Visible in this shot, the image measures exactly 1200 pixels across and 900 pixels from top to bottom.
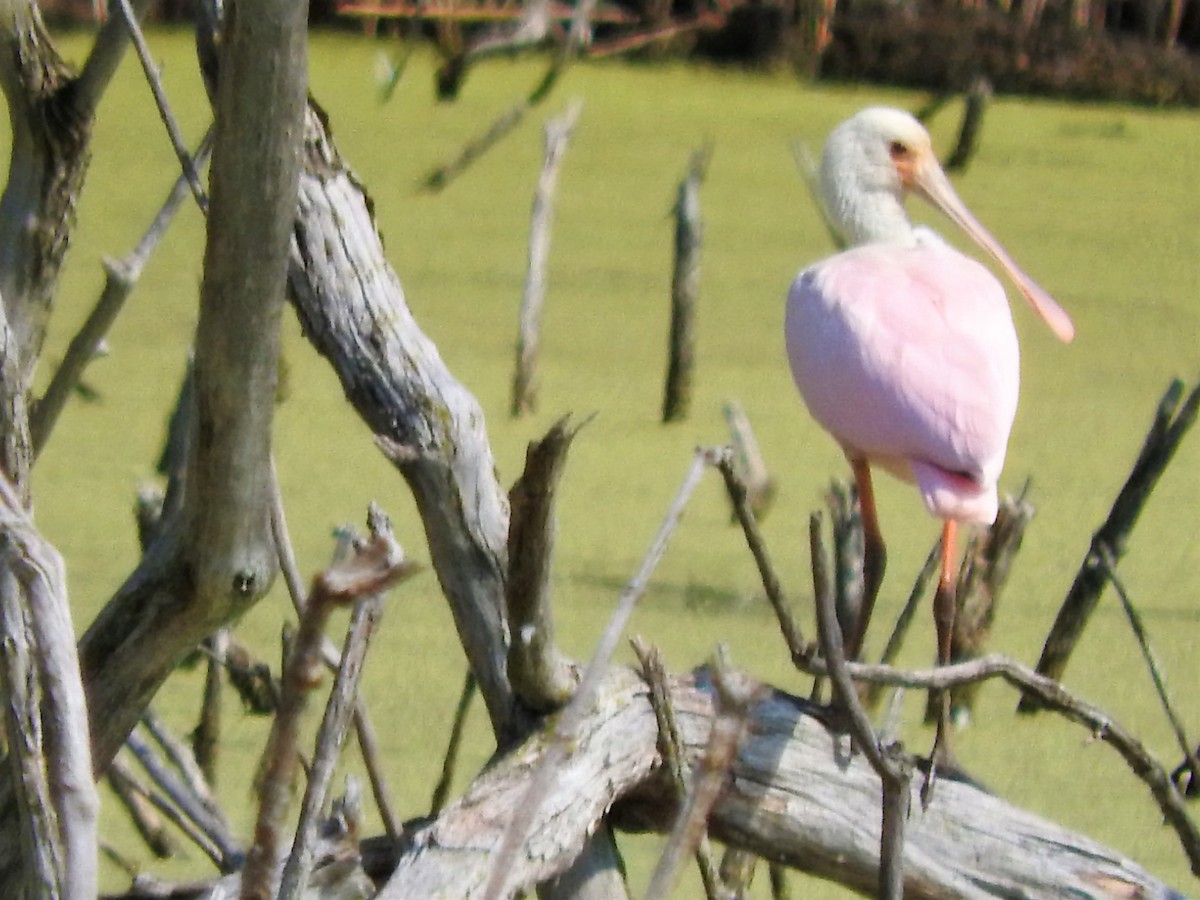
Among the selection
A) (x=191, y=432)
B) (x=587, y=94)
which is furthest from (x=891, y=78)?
(x=191, y=432)

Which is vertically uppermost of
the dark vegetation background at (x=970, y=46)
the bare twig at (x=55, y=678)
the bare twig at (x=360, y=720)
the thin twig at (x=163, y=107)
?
the thin twig at (x=163, y=107)

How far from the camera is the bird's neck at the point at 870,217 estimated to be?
1.99 meters

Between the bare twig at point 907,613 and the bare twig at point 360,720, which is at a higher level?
the bare twig at point 360,720

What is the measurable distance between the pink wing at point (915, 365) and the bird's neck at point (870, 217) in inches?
8.0

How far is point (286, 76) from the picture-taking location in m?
0.63

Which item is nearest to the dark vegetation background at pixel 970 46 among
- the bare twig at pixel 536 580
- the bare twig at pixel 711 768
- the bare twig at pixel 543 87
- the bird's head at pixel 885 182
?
the bird's head at pixel 885 182

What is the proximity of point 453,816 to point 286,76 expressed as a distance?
486 mm

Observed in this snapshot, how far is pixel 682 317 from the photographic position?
2893 millimetres

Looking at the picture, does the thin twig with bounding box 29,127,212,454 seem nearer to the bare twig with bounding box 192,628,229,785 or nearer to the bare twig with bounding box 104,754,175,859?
the bare twig with bounding box 104,754,175,859

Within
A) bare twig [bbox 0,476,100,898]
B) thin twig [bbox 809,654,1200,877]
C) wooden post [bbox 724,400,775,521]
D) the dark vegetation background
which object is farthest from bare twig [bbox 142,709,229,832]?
the dark vegetation background

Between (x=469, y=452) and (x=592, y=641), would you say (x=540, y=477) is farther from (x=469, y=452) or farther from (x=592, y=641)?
(x=592, y=641)

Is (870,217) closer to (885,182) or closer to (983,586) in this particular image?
(885,182)

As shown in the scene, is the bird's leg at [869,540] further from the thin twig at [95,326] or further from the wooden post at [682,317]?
the wooden post at [682,317]

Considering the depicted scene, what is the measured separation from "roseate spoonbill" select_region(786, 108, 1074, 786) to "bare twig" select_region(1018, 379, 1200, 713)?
14cm
